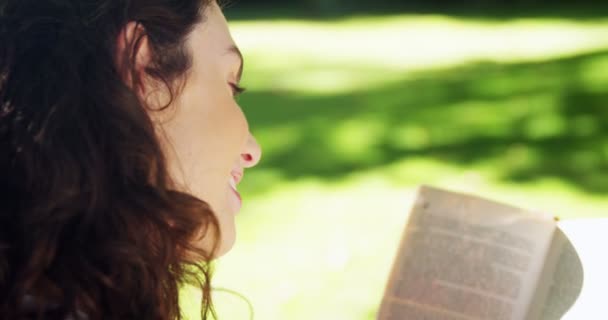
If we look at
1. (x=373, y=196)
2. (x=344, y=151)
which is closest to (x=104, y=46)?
(x=373, y=196)

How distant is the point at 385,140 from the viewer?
4574 millimetres

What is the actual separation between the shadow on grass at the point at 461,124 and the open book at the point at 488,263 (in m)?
1.83

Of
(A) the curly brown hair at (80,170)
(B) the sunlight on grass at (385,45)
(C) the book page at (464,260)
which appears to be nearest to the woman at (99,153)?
(A) the curly brown hair at (80,170)

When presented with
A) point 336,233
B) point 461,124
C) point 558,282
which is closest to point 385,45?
point 461,124

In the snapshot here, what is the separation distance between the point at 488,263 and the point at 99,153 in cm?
86

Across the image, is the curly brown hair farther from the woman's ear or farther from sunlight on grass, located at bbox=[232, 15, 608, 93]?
sunlight on grass, located at bbox=[232, 15, 608, 93]

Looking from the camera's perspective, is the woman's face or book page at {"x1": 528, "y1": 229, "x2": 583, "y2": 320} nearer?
the woman's face

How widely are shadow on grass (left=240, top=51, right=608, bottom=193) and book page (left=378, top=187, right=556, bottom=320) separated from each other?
1.83 m

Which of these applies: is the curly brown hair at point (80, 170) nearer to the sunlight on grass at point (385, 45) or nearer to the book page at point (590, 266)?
the book page at point (590, 266)

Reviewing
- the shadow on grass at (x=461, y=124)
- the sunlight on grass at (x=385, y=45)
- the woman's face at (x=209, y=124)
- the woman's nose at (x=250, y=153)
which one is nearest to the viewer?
the woman's face at (x=209, y=124)

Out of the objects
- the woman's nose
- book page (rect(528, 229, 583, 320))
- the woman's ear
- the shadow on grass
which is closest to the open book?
book page (rect(528, 229, 583, 320))

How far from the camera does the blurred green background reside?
3.37 metres

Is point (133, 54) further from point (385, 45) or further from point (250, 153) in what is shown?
point (385, 45)

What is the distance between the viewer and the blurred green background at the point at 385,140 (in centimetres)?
337
